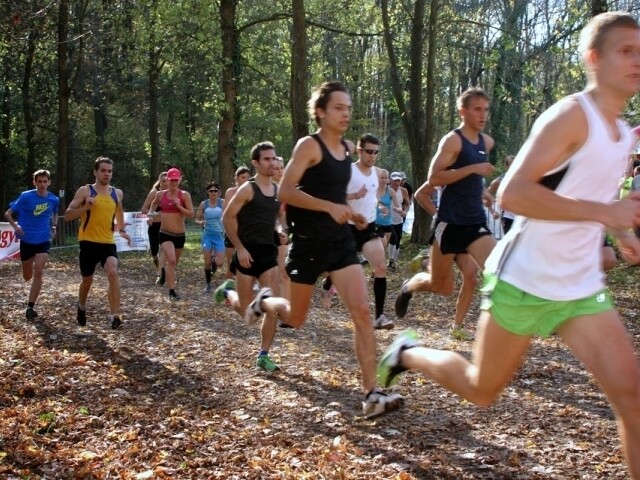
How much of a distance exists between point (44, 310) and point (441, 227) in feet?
22.7

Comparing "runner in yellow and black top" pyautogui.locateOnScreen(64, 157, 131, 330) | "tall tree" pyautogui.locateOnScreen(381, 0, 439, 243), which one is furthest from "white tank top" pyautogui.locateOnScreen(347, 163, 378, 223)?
"tall tree" pyautogui.locateOnScreen(381, 0, 439, 243)

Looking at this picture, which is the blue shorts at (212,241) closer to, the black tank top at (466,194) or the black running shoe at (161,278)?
the black running shoe at (161,278)

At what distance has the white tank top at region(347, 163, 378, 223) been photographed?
9.34 meters

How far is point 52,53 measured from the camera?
27.4 meters

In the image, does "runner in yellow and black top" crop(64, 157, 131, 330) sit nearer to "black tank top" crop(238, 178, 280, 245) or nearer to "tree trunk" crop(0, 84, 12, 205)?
"black tank top" crop(238, 178, 280, 245)

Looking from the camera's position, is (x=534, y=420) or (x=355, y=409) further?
(x=355, y=409)

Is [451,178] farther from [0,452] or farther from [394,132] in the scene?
[394,132]

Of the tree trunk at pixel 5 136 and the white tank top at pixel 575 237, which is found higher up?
the tree trunk at pixel 5 136

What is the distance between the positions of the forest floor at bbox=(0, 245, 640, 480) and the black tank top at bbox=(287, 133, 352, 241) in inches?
54.0

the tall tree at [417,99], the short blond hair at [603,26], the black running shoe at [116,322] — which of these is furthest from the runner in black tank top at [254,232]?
the tall tree at [417,99]

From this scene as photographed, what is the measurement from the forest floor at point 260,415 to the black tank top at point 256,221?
1239 millimetres

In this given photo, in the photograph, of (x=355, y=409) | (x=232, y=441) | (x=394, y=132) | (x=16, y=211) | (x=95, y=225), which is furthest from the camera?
(x=394, y=132)

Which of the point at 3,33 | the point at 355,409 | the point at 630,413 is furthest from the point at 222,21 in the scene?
the point at 630,413

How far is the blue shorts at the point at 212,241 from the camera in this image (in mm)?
14758
